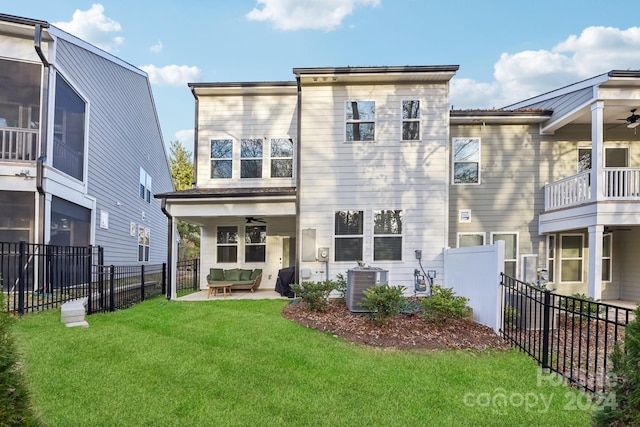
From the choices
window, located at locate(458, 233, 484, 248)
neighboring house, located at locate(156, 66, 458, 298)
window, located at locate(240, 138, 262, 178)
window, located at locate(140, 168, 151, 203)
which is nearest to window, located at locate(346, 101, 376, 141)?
neighboring house, located at locate(156, 66, 458, 298)

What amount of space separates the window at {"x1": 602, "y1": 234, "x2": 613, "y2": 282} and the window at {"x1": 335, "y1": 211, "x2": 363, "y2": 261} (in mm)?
7813

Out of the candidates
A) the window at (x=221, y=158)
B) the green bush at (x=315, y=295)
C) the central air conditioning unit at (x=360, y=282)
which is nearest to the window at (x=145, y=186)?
the window at (x=221, y=158)

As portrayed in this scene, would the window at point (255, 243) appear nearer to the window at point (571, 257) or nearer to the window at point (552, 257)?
the window at point (552, 257)

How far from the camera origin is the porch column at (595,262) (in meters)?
8.86

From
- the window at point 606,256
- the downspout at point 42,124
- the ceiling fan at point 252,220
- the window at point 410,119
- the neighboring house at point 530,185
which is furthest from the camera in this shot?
the ceiling fan at point 252,220

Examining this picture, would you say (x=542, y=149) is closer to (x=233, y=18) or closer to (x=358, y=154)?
(x=358, y=154)

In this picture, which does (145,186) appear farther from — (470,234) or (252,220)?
(470,234)

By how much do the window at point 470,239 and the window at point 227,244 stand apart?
7248mm

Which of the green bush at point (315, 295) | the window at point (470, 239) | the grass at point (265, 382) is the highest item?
the window at point (470, 239)

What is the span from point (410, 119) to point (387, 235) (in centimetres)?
332

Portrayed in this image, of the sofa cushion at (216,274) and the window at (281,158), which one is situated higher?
the window at (281,158)

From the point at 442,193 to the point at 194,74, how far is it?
93.3ft

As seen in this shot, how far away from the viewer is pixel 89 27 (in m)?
22.2

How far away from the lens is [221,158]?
1201 cm
